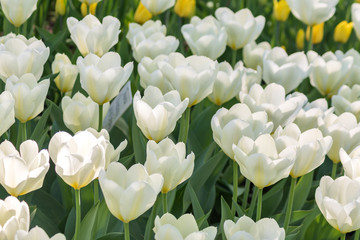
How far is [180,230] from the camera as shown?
1042 millimetres

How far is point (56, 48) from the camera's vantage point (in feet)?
7.48

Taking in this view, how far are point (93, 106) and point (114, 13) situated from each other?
3.48ft

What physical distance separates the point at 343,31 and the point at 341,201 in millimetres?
1566

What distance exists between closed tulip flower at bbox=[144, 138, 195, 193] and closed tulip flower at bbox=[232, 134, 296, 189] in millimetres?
107

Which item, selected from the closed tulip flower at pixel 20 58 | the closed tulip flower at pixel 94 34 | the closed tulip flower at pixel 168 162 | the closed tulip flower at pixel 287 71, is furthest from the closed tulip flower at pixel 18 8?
the closed tulip flower at pixel 168 162

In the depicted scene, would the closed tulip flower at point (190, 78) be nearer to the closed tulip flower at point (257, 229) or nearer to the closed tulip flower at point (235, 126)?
the closed tulip flower at point (235, 126)

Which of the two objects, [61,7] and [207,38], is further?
[61,7]

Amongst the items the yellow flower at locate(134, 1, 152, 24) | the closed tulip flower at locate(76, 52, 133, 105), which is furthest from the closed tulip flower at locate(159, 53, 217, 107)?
the yellow flower at locate(134, 1, 152, 24)

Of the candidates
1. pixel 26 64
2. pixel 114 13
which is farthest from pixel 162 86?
pixel 114 13

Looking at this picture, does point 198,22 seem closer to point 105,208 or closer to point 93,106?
point 93,106

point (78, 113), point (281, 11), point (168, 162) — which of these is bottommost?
point (281, 11)

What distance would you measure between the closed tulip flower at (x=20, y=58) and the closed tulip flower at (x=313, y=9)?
96cm

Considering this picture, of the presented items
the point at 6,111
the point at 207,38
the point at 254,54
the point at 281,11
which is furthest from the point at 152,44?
the point at 281,11

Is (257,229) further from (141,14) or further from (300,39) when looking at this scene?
Answer: (300,39)
